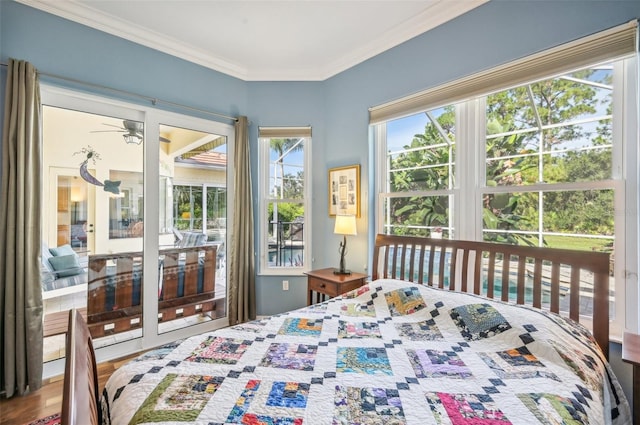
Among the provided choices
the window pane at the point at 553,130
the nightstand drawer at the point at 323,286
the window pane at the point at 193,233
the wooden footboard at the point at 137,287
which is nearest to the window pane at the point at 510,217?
the window pane at the point at 553,130

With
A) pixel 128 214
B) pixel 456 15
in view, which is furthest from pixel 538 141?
pixel 128 214

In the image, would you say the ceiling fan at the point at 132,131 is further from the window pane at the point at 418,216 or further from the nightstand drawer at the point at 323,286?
the window pane at the point at 418,216

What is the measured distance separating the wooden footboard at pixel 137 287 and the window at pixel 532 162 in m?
2.15

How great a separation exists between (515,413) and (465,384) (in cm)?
20

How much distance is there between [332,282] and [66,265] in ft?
7.27

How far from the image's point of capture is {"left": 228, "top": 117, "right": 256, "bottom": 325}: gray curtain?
3320mm

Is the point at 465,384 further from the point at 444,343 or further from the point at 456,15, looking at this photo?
the point at 456,15

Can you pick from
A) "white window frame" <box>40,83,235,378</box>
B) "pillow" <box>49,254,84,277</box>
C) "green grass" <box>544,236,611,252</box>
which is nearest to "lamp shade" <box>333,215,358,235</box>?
"green grass" <box>544,236,611,252</box>

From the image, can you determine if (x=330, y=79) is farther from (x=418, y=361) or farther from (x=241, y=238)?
(x=418, y=361)

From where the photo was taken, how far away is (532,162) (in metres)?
2.03

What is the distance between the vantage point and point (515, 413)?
1036mm

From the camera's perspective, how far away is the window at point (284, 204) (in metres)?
3.53

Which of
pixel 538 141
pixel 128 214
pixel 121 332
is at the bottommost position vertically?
pixel 121 332

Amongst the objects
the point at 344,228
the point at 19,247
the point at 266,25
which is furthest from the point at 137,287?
the point at 266,25
